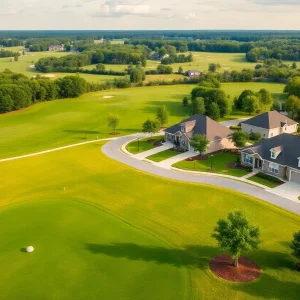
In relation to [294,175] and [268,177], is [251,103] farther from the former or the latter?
[294,175]

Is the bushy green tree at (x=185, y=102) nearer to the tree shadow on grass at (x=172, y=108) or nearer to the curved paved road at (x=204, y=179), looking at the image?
the tree shadow on grass at (x=172, y=108)

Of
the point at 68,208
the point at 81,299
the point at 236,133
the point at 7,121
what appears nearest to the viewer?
the point at 81,299

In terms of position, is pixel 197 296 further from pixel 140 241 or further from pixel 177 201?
pixel 177 201

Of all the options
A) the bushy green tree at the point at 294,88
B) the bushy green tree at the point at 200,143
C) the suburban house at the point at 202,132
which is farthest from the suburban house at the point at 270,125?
the bushy green tree at the point at 294,88

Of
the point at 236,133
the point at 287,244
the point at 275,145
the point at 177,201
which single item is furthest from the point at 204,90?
the point at 287,244

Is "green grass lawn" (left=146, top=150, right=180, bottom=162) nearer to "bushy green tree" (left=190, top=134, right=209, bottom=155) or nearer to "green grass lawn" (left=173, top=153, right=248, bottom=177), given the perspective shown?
"green grass lawn" (left=173, top=153, right=248, bottom=177)
